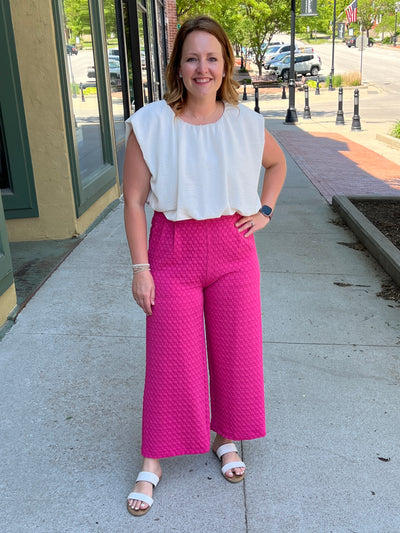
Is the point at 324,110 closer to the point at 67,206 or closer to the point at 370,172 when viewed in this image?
the point at 370,172

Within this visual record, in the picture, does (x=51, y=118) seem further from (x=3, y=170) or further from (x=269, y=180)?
(x=269, y=180)

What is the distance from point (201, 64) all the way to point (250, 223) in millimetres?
661

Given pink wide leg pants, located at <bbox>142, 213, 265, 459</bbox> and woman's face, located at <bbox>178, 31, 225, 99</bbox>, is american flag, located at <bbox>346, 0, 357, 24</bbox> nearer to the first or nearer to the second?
woman's face, located at <bbox>178, 31, 225, 99</bbox>

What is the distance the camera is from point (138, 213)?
7.87 feet

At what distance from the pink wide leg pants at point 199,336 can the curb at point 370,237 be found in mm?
2877

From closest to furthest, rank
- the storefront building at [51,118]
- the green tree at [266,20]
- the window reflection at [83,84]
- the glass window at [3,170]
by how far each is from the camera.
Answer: the storefront building at [51,118] < the glass window at [3,170] < the window reflection at [83,84] < the green tree at [266,20]

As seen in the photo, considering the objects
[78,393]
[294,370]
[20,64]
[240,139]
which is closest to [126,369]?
[78,393]

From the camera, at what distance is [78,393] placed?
→ 3391 mm

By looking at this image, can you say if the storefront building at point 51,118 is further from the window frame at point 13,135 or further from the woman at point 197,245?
the woman at point 197,245

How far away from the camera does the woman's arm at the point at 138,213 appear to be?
91.9 inches

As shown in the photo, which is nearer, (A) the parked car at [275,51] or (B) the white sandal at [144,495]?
(B) the white sandal at [144,495]

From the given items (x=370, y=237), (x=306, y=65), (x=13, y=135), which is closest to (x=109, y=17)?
(x=13, y=135)

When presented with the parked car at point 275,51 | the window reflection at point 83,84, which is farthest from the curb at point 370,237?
the parked car at point 275,51

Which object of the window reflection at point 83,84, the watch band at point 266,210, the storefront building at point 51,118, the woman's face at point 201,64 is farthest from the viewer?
the window reflection at point 83,84
